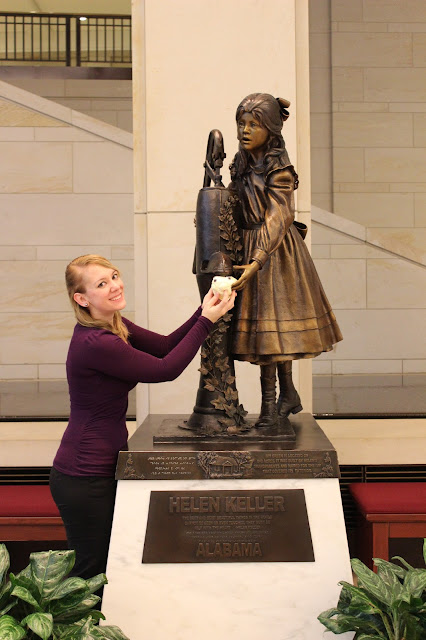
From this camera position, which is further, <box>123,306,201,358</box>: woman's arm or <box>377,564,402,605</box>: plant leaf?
<box>123,306,201,358</box>: woman's arm

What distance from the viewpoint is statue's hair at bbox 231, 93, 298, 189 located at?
3.08 meters

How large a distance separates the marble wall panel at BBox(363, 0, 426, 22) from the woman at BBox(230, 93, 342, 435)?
25.2 feet

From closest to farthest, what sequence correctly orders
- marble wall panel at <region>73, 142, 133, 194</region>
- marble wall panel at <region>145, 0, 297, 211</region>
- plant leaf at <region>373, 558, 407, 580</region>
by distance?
1. plant leaf at <region>373, 558, 407, 580</region>
2. marble wall panel at <region>145, 0, 297, 211</region>
3. marble wall panel at <region>73, 142, 133, 194</region>

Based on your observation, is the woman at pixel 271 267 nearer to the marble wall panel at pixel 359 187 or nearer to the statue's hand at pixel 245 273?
the statue's hand at pixel 245 273

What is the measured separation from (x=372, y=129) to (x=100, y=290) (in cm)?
791

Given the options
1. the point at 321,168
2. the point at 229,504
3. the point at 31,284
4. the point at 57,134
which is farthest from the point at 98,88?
the point at 229,504

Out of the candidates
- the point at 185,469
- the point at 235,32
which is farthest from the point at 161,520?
the point at 235,32

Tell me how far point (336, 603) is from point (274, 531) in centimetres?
35

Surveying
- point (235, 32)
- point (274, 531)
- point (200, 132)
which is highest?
point (235, 32)

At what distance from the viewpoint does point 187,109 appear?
4805 mm

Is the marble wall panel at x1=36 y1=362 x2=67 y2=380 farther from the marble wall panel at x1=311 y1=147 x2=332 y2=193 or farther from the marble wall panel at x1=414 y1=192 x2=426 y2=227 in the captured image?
the marble wall panel at x1=414 y1=192 x2=426 y2=227

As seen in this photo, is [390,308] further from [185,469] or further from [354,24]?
[185,469]

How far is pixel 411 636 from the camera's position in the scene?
246 cm

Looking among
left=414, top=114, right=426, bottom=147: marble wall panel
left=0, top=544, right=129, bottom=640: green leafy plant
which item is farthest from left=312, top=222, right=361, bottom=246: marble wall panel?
left=0, top=544, right=129, bottom=640: green leafy plant
